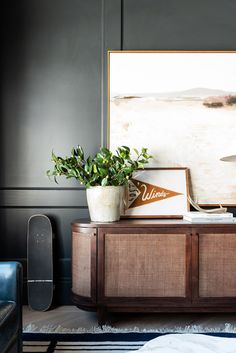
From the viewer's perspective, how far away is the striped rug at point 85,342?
74.3 inches

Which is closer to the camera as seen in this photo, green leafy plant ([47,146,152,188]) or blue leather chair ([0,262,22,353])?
blue leather chair ([0,262,22,353])

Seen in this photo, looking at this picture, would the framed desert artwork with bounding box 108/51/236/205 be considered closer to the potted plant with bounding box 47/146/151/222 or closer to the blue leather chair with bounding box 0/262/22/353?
the potted plant with bounding box 47/146/151/222

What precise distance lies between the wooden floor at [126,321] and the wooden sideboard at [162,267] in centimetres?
10

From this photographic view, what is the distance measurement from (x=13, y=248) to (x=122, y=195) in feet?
2.58

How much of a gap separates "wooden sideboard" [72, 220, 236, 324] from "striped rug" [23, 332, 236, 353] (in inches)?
6.0

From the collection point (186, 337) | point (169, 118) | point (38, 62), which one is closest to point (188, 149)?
point (169, 118)

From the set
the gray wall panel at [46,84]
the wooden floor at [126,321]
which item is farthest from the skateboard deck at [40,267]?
the gray wall panel at [46,84]

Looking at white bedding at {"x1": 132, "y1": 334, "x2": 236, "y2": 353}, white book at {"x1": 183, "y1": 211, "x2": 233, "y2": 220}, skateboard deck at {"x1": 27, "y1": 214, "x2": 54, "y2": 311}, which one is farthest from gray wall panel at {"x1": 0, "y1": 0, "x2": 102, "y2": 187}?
white bedding at {"x1": 132, "y1": 334, "x2": 236, "y2": 353}

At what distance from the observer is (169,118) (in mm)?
2562

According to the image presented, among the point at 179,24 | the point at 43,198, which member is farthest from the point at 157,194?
the point at 179,24

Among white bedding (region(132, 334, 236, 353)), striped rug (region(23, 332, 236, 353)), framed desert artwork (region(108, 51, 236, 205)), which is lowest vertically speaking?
striped rug (region(23, 332, 236, 353))

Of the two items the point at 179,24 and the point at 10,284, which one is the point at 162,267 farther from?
the point at 179,24

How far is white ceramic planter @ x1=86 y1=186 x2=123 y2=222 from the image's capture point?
2.23 m

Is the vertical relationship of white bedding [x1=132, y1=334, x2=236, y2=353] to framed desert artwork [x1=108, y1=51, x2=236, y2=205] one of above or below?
below
